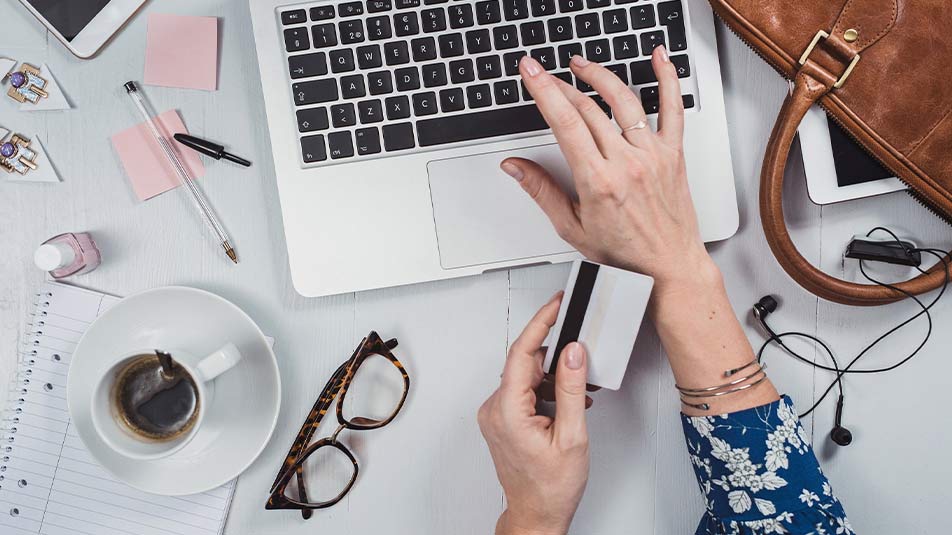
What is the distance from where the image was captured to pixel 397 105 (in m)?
0.71

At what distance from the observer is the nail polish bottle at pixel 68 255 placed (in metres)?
0.72

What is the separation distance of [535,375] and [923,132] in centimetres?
46

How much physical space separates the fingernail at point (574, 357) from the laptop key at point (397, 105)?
296mm

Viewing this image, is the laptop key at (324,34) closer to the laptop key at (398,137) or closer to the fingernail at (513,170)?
the laptop key at (398,137)

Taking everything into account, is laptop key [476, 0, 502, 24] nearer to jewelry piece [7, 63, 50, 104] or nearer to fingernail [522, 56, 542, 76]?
fingernail [522, 56, 542, 76]

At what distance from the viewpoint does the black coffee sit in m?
0.71

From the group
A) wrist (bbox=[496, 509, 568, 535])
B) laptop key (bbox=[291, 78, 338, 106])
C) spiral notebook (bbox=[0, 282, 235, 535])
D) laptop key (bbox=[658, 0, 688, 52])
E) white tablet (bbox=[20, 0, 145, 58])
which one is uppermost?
white tablet (bbox=[20, 0, 145, 58])

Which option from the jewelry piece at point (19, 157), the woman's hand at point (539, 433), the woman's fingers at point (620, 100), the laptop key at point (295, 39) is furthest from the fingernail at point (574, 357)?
the jewelry piece at point (19, 157)

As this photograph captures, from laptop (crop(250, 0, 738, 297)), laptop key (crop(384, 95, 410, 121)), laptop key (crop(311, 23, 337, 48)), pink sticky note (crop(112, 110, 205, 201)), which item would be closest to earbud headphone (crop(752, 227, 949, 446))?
laptop (crop(250, 0, 738, 297))

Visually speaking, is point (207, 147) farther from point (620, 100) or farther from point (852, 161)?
→ point (852, 161)

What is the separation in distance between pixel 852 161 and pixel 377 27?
0.53 metres

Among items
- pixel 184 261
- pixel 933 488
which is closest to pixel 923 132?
pixel 933 488

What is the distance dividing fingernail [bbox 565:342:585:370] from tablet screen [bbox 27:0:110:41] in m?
0.63

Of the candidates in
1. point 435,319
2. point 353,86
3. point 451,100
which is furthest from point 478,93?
point 435,319
